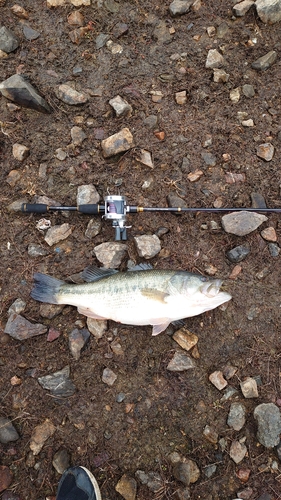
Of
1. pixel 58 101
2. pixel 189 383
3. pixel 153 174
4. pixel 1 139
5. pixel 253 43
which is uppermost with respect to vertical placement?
pixel 253 43

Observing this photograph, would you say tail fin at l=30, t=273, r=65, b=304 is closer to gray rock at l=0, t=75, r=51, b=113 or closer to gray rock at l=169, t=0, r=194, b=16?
gray rock at l=0, t=75, r=51, b=113

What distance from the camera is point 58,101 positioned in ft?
15.3

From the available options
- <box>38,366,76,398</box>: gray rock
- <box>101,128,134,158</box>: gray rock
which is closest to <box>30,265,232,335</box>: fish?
<box>38,366,76,398</box>: gray rock

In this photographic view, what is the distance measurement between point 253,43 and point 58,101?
2.90 metres

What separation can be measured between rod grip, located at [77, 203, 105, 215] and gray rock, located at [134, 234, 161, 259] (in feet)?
1.87

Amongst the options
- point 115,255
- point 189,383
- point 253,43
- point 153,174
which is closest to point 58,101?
point 153,174

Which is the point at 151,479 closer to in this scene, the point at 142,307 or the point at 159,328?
the point at 159,328

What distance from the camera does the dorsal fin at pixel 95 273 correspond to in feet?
13.6

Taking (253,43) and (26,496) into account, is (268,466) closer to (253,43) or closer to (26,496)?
(26,496)

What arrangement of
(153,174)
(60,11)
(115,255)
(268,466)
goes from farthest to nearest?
(60,11) → (153,174) → (115,255) → (268,466)

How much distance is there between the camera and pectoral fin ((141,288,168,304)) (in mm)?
3830

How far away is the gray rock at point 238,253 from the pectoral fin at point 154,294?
108 centimetres

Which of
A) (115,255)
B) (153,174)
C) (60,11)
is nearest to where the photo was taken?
(115,255)

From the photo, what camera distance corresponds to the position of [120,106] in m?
4.57
